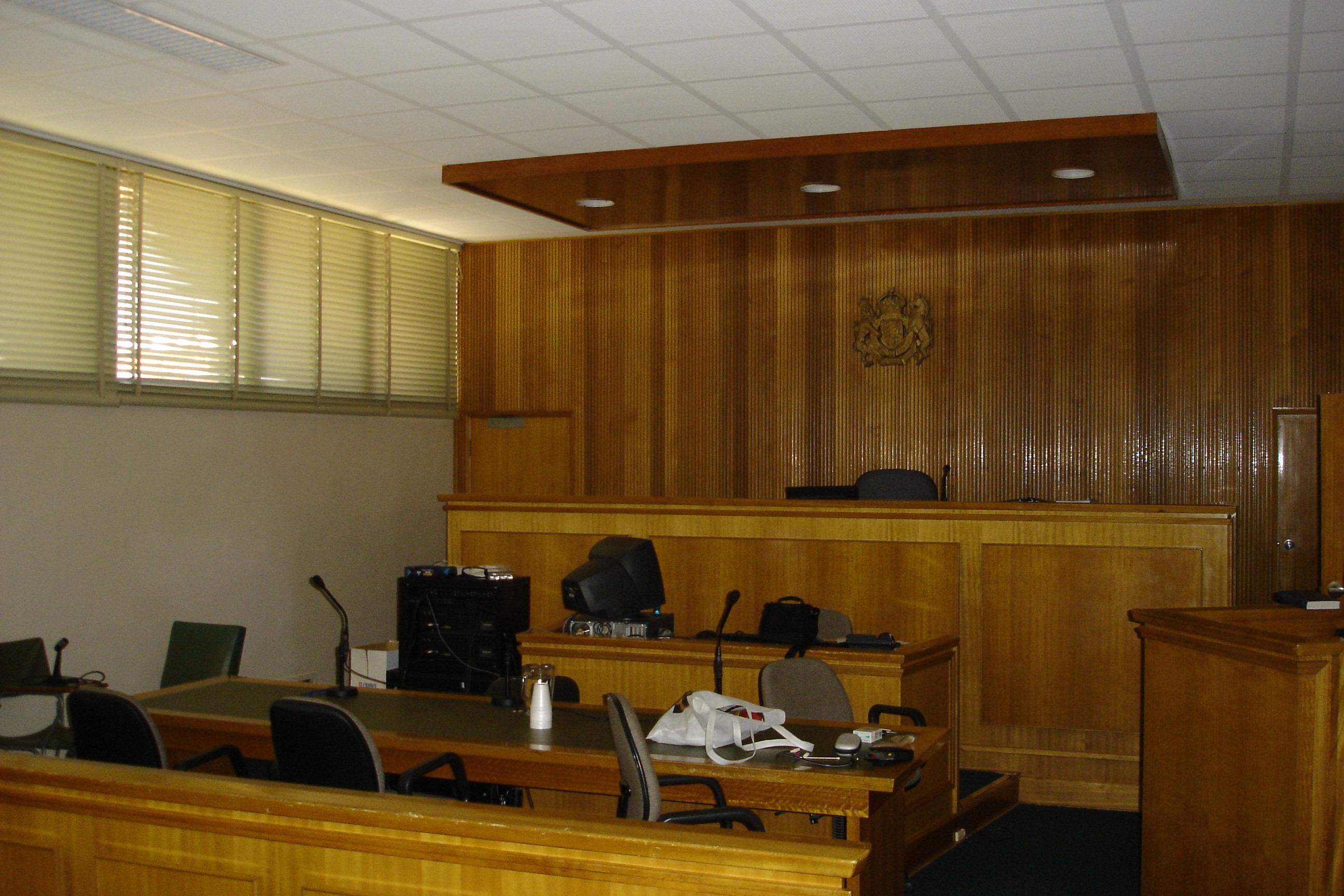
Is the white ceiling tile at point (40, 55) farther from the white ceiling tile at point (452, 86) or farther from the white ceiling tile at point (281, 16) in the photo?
the white ceiling tile at point (452, 86)

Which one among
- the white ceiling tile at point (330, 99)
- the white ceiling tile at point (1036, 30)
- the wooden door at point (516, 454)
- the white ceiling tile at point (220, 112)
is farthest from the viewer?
the wooden door at point (516, 454)

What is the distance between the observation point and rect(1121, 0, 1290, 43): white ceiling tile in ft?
14.3

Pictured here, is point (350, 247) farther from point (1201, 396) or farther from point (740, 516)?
point (1201, 396)

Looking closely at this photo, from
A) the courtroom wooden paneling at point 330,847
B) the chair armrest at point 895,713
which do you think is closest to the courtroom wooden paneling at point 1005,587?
the chair armrest at point 895,713

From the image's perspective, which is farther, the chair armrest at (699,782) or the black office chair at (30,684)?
the black office chair at (30,684)

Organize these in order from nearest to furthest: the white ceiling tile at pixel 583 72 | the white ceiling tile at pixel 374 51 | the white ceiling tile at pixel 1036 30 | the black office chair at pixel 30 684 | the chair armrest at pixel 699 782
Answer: the chair armrest at pixel 699 782
the white ceiling tile at pixel 1036 30
the white ceiling tile at pixel 374 51
the white ceiling tile at pixel 583 72
the black office chair at pixel 30 684

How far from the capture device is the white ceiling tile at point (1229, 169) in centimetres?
666

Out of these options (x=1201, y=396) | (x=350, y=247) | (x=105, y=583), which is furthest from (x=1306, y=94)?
(x=105, y=583)

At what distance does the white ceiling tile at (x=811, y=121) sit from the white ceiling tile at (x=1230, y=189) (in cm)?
244

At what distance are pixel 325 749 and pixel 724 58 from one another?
3.26 meters

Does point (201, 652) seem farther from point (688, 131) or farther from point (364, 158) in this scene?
point (688, 131)

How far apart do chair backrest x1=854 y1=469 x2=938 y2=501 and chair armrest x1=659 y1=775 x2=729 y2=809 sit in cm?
368

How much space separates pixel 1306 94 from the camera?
18.0ft

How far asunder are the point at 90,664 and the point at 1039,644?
16.7 feet
